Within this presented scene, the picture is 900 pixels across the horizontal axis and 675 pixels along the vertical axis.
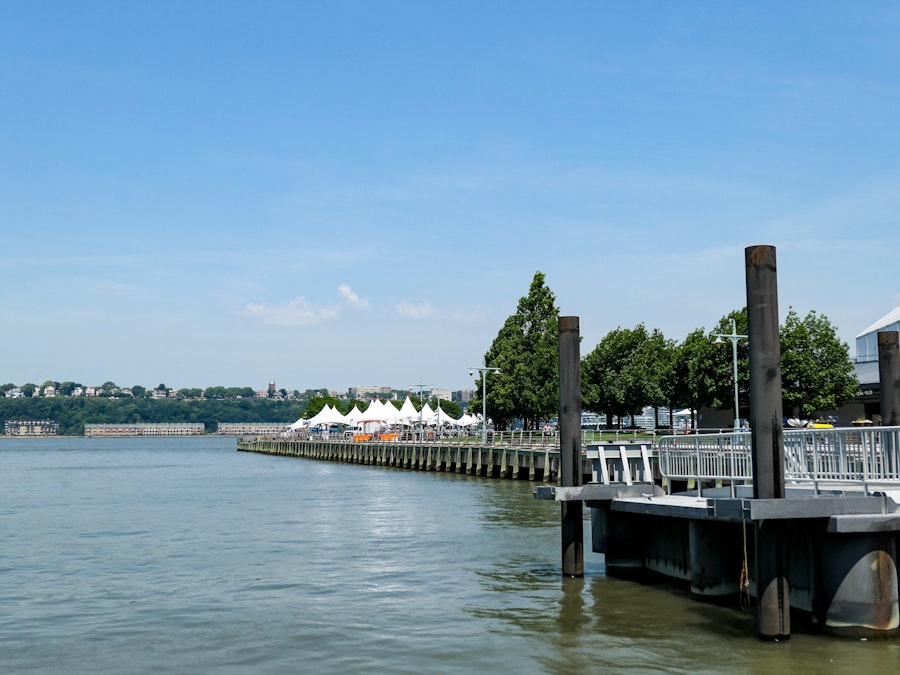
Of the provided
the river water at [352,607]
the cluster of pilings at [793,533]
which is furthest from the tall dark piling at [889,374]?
the cluster of pilings at [793,533]

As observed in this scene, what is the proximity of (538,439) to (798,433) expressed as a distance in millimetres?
47536

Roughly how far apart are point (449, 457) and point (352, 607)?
171 feet

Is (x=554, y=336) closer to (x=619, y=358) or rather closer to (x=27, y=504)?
(x=619, y=358)

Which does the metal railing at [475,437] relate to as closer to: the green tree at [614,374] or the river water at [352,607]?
the green tree at [614,374]

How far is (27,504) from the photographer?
46.3 meters

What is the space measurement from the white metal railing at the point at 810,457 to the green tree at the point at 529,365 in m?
57.2

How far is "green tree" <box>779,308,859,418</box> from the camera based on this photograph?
59.4m

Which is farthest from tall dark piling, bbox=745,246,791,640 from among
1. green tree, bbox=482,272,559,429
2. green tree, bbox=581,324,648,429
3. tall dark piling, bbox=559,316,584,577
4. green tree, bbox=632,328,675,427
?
green tree, bbox=581,324,648,429

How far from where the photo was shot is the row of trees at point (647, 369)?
6012 centimetres

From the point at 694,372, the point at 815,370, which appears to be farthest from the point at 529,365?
Answer: the point at 815,370

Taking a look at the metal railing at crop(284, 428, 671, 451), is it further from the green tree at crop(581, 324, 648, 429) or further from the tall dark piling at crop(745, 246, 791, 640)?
the tall dark piling at crop(745, 246, 791, 640)

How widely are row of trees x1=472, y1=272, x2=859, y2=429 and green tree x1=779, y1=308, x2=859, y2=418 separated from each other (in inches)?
2.4

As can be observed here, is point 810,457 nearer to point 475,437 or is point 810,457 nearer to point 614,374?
point 475,437

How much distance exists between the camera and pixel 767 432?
13.2 meters
